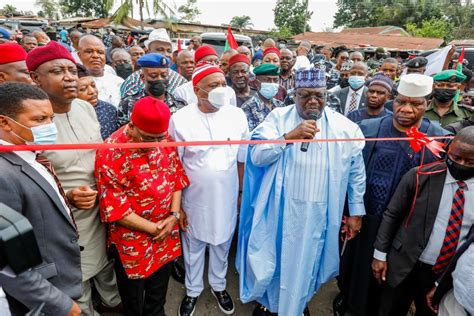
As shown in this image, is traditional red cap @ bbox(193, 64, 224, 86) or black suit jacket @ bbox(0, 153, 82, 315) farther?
traditional red cap @ bbox(193, 64, 224, 86)

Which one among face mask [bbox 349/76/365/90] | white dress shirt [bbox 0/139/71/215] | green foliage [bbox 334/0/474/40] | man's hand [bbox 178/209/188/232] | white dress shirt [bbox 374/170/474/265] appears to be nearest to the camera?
white dress shirt [bbox 0/139/71/215]

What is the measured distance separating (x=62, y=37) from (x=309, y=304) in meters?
12.4

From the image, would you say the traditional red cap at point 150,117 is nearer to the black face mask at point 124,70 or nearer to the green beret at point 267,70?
the green beret at point 267,70

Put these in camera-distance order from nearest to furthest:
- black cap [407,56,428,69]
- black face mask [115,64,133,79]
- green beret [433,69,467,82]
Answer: green beret [433,69,467,82]
black cap [407,56,428,69]
black face mask [115,64,133,79]

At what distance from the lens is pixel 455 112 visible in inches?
135

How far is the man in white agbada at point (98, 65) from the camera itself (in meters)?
3.56

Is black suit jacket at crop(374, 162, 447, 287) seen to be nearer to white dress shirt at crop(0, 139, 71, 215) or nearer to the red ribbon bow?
the red ribbon bow

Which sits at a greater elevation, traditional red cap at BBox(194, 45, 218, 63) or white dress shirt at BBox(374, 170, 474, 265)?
traditional red cap at BBox(194, 45, 218, 63)

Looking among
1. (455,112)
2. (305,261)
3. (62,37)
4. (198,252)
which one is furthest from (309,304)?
(62,37)

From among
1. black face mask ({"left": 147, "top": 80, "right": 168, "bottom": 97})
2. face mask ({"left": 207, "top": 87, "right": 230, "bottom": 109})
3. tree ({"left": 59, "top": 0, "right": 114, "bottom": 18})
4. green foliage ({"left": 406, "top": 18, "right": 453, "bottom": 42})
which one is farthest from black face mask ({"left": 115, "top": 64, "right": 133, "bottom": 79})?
tree ({"left": 59, "top": 0, "right": 114, "bottom": 18})

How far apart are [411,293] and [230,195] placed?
1554 millimetres

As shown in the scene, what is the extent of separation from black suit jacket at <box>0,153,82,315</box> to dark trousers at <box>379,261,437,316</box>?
7.10 ft

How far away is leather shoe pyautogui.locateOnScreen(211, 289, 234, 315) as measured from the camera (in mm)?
2707

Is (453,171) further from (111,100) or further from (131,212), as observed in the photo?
(111,100)
